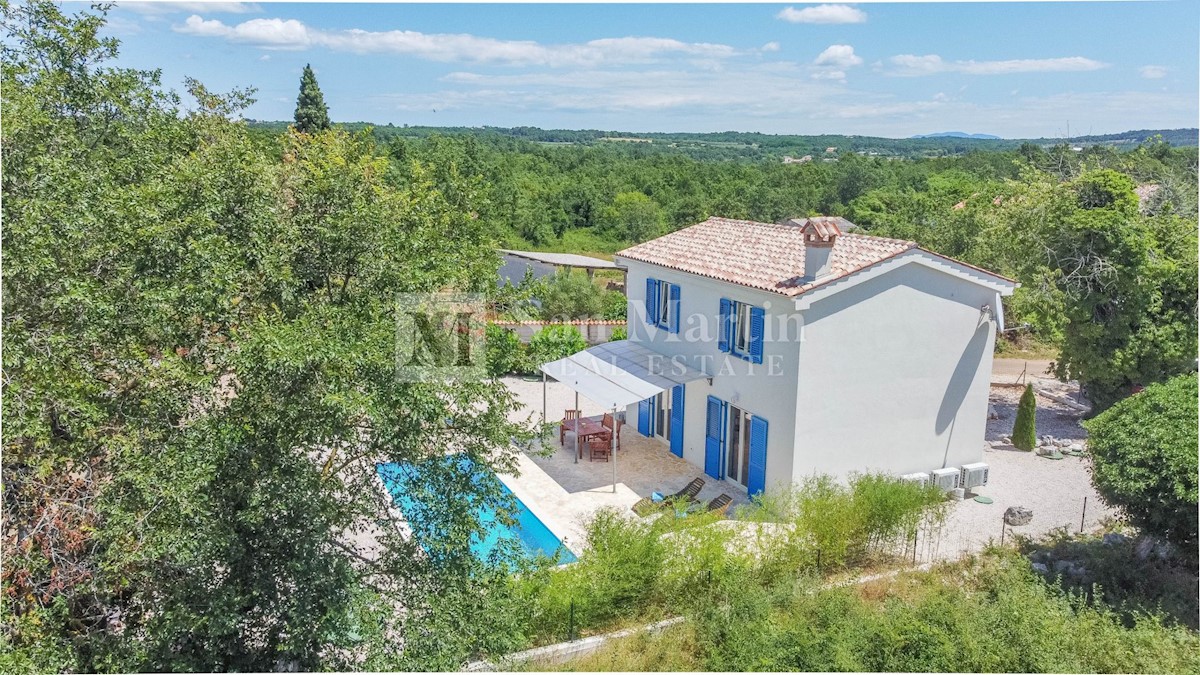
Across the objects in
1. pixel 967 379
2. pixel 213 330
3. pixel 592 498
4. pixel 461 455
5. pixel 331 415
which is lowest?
pixel 592 498

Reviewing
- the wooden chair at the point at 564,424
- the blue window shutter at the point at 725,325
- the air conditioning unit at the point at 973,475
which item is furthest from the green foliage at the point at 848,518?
the wooden chair at the point at 564,424

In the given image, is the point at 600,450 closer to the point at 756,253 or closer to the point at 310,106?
the point at 756,253

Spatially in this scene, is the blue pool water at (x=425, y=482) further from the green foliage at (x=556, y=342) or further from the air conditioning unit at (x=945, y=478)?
the green foliage at (x=556, y=342)

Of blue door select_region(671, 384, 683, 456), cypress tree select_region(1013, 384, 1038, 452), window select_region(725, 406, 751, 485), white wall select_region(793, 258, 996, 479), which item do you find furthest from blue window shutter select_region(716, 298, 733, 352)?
cypress tree select_region(1013, 384, 1038, 452)

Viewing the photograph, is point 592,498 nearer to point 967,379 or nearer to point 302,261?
point 967,379

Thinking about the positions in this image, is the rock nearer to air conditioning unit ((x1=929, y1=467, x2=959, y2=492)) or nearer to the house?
air conditioning unit ((x1=929, y1=467, x2=959, y2=492))

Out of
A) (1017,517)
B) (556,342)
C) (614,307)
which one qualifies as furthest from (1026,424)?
(614,307)

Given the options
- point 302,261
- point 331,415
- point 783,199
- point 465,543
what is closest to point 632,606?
point 465,543
